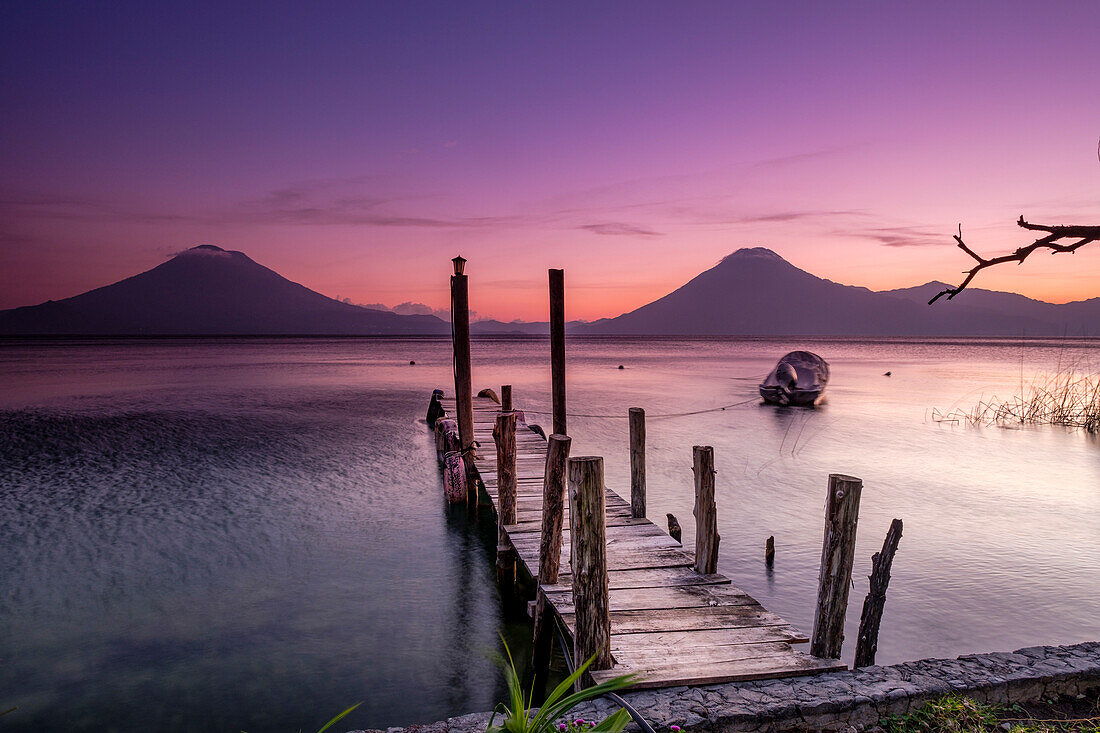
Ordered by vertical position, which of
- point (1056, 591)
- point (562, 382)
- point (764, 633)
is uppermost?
point (562, 382)

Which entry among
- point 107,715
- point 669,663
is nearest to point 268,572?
point 107,715

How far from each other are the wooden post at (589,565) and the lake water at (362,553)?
7.64ft

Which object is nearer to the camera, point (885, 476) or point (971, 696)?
point (971, 696)

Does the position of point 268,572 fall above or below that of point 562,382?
below

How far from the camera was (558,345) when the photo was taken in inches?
456

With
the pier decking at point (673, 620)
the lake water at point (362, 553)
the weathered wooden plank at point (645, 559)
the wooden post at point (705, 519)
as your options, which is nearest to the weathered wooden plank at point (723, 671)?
the pier decking at point (673, 620)

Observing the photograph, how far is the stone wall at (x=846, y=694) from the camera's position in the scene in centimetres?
376

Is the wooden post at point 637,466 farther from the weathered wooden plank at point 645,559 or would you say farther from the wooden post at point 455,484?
the wooden post at point 455,484

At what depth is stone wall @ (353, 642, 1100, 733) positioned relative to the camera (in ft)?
12.3

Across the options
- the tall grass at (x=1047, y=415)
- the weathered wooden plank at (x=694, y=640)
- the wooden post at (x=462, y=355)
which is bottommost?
the tall grass at (x=1047, y=415)

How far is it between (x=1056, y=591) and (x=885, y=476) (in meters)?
7.33

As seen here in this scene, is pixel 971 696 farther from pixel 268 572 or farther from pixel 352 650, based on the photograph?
pixel 268 572

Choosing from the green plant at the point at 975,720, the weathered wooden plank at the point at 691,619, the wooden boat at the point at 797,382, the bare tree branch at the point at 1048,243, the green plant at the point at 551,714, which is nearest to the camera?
the bare tree branch at the point at 1048,243

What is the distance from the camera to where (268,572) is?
30.2 feet
